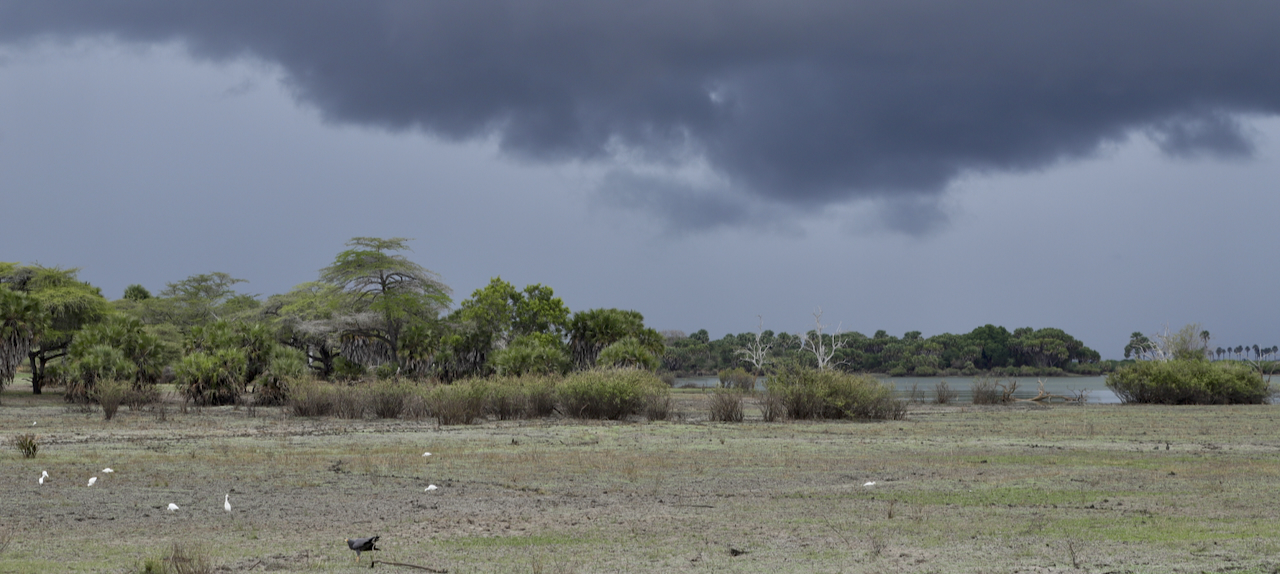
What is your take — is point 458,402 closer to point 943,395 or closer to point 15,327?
point 15,327

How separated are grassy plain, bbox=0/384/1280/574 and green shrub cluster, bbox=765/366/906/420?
229 inches

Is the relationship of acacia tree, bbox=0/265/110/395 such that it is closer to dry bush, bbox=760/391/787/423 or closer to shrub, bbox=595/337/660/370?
shrub, bbox=595/337/660/370

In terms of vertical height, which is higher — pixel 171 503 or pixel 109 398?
pixel 109 398

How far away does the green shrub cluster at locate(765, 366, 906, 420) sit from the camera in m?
28.8

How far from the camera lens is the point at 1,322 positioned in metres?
40.2

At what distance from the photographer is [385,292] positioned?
48.6 m

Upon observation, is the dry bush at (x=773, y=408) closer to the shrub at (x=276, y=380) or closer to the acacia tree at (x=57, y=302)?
the shrub at (x=276, y=380)

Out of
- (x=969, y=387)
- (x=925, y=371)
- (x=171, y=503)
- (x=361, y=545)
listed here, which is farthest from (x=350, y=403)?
(x=925, y=371)

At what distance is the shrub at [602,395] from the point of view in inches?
1139

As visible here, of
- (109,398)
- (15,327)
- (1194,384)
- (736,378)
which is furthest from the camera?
(736,378)

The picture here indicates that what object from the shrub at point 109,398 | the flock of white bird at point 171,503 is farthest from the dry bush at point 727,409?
the shrub at point 109,398

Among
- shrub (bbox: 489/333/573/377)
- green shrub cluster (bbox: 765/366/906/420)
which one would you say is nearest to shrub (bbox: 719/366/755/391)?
shrub (bbox: 489/333/573/377)

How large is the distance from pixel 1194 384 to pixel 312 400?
3261cm

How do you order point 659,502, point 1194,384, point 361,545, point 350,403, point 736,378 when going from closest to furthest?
point 361,545 < point 659,502 < point 350,403 < point 1194,384 < point 736,378
